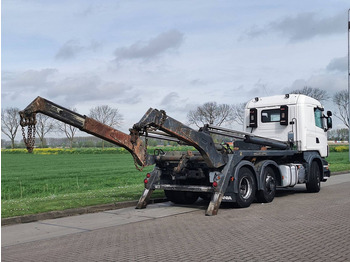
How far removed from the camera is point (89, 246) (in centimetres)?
753

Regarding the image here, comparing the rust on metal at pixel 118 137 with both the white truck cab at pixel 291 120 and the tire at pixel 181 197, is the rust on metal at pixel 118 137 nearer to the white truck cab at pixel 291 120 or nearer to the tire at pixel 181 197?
the tire at pixel 181 197

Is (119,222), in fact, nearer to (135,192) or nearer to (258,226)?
(258,226)

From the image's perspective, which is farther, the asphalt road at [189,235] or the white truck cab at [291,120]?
the white truck cab at [291,120]

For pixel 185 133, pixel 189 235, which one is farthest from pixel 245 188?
pixel 189 235

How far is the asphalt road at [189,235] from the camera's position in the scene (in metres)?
6.82

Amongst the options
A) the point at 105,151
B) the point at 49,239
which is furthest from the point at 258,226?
the point at 105,151

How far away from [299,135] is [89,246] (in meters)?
8.99

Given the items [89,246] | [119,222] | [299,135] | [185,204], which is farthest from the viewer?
[299,135]

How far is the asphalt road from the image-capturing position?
682 centimetres

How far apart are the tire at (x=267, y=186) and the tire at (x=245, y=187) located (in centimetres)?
44

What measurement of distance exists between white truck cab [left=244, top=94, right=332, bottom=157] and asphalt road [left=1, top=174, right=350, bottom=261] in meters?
3.20

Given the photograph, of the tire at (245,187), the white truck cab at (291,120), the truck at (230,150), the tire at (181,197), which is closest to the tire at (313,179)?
the truck at (230,150)

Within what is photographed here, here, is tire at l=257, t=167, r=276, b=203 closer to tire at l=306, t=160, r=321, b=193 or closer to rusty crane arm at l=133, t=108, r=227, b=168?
rusty crane arm at l=133, t=108, r=227, b=168

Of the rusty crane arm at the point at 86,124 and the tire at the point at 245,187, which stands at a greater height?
the rusty crane arm at the point at 86,124
